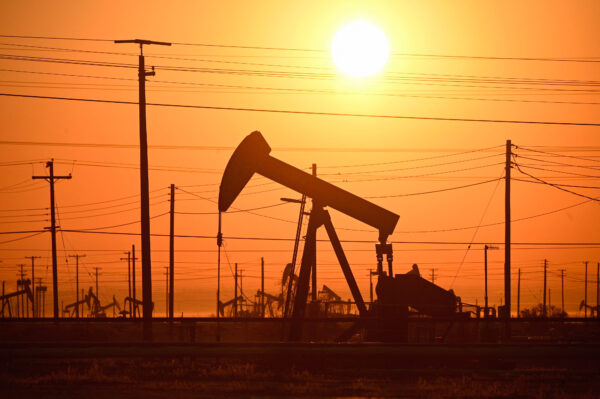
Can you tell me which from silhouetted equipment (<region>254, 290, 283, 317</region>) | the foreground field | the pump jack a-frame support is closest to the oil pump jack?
the pump jack a-frame support

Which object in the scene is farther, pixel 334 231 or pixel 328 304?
pixel 328 304

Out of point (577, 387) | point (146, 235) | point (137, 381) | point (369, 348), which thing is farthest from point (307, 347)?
point (146, 235)

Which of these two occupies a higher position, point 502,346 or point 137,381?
point 502,346

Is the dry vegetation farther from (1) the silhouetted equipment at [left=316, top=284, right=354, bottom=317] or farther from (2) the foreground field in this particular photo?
(1) the silhouetted equipment at [left=316, top=284, right=354, bottom=317]

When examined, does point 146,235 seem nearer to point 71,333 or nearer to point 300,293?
point 300,293

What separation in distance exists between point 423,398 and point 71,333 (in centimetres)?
3544

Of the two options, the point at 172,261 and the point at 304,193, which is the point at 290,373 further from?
the point at 172,261

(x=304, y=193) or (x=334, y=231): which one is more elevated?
(x=304, y=193)

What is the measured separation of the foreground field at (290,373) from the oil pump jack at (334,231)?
12.0 ft

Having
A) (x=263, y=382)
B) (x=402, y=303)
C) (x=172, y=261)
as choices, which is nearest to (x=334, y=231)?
(x=402, y=303)

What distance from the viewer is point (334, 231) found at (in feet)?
→ 78.5

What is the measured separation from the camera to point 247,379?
13523 millimetres

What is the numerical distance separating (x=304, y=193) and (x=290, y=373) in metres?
8.94

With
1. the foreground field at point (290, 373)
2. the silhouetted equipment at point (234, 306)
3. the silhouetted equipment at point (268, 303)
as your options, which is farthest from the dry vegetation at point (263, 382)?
the silhouetted equipment at point (234, 306)
